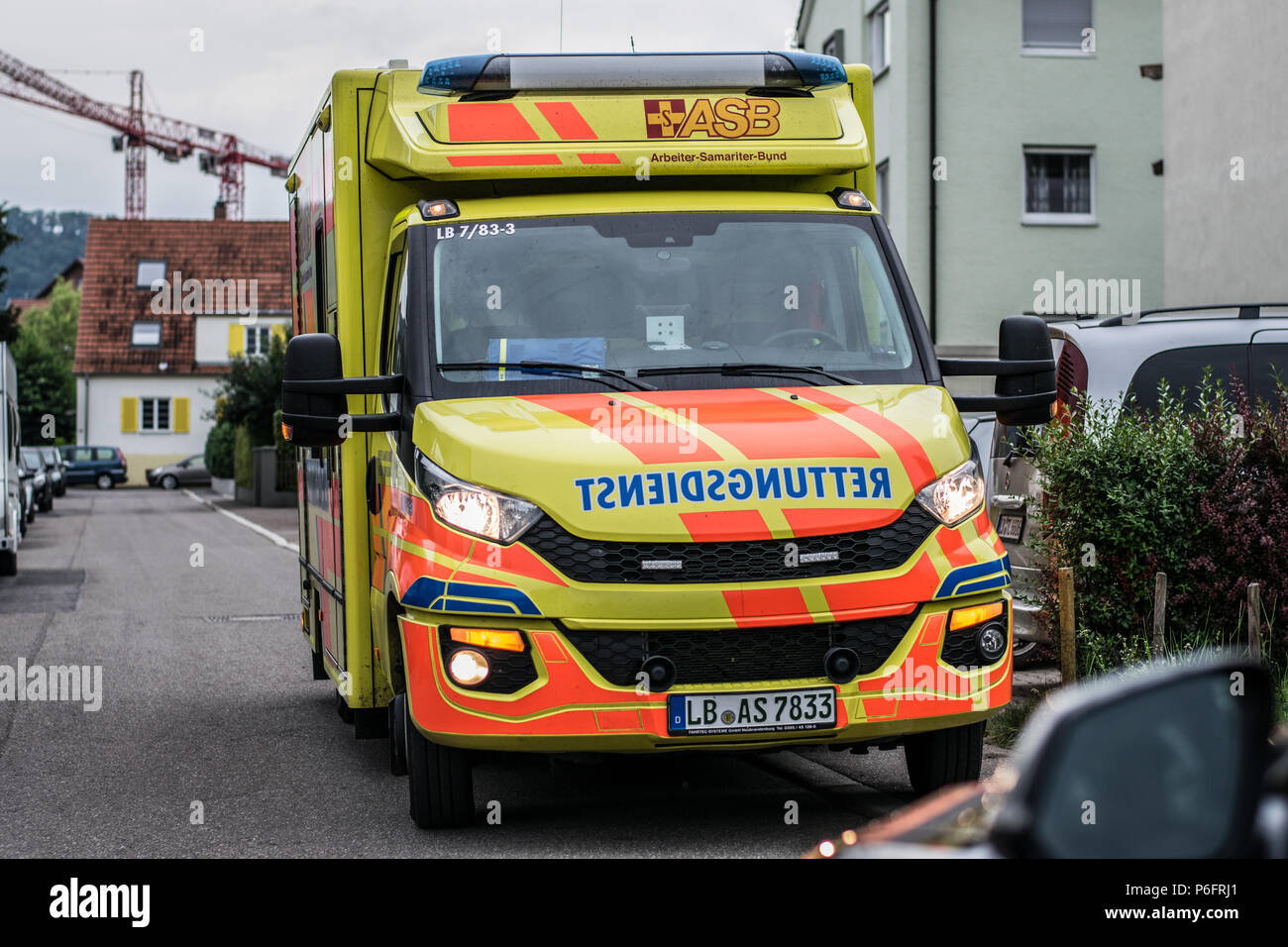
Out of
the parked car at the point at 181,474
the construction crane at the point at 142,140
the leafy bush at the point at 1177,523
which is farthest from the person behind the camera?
the construction crane at the point at 142,140

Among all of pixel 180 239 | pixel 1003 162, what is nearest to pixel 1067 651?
pixel 1003 162

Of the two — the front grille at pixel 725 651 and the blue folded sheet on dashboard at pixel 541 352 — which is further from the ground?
the blue folded sheet on dashboard at pixel 541 352

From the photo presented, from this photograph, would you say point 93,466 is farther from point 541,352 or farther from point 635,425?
point 635,425

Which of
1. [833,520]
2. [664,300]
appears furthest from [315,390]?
[833,520]

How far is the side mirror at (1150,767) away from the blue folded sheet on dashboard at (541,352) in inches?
186

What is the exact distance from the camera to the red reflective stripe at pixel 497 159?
6.72m

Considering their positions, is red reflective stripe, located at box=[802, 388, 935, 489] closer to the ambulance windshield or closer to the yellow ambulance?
the yellow ambulance

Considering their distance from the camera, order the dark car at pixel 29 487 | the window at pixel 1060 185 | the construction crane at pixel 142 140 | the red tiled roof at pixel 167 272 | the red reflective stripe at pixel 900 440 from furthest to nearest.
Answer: the construction crane at pixel 142 140 < the red tiled roof at pixel 167 272 < the dark car at pixel 29 487 < the window at pixel 1060 185 < the red reflective stripe at pixel 900 440

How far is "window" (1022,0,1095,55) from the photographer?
28750mm

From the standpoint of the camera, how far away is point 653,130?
22.5ft

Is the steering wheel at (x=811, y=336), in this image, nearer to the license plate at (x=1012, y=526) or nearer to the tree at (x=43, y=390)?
the license plate at (x=1012, y=526)

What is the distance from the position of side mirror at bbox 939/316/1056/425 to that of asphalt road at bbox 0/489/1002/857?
5.03ft

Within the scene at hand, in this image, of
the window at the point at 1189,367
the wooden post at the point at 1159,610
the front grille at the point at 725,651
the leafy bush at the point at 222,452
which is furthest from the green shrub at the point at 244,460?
the front grille at the point at 725,651
